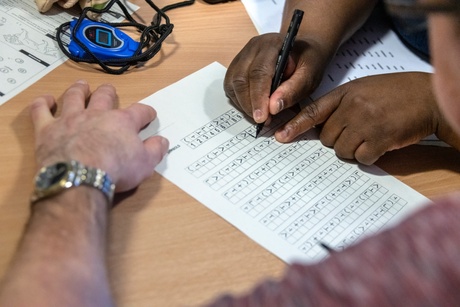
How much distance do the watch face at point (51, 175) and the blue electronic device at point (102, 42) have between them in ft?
1.01

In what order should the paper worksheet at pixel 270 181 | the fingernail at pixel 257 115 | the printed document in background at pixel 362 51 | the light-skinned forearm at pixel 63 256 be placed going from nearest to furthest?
1. the light-skinned forearm at pixel 63 256
2. the paper worksheet at pixel 270 181
3. the fingernail at pixel 257 115
4. the printed document in background at pixel 362 51

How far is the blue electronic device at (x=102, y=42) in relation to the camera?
0.96m

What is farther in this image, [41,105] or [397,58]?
[397,58]

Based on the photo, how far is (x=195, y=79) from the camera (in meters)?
0.96

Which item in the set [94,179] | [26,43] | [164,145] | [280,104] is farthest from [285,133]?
[26,43]

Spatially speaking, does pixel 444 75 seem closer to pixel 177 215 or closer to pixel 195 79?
pixel 177 215

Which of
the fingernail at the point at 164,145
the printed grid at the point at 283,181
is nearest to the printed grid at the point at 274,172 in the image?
the printed grid at the point at 283,181

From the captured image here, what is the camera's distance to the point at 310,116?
88cm

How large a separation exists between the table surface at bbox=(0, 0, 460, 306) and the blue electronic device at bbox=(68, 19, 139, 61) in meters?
0.03

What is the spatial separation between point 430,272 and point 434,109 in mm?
512

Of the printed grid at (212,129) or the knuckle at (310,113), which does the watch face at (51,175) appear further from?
the knuckle at (310,113)

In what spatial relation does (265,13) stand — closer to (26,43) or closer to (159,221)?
(26,43)

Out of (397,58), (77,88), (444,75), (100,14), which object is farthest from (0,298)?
(397,58)

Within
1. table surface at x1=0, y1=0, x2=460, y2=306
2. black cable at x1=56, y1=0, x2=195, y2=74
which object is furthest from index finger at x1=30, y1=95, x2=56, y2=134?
black cable at x1=56, y1=0, x2=195, y2=74
